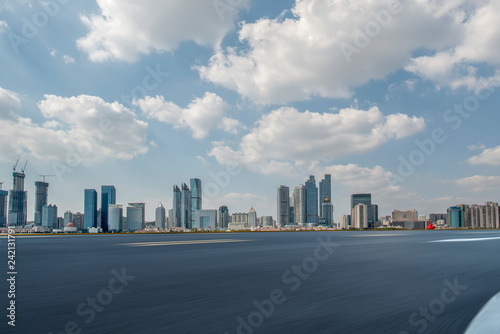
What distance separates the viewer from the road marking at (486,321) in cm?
1948

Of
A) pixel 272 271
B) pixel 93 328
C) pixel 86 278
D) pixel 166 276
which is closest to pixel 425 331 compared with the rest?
pixel 93 328

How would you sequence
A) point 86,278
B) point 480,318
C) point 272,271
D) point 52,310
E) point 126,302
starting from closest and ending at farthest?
point 480,318, point 52,310, point 126,302, point 86,278, point 272,271

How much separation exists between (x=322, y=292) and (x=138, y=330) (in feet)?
54.7

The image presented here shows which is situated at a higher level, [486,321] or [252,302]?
[486,321]

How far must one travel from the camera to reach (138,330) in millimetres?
19281

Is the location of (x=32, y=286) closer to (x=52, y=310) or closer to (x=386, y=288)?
(x=52, y=310)

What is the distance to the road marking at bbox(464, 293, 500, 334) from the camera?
1948 centimetres

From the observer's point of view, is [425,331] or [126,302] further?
[126,302]

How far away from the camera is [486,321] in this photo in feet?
69.4

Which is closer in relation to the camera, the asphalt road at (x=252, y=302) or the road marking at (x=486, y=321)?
the road marking at (x=486, y=321)

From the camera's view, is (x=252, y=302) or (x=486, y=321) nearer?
(x=486, y=321)

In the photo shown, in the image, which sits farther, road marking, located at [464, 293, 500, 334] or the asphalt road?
the asphalt road

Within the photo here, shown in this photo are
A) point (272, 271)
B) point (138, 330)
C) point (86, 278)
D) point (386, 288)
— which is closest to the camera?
point (138, 330)

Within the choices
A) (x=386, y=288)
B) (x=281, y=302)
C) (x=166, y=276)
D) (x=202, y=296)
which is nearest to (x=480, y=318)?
(x=386, y=288)
